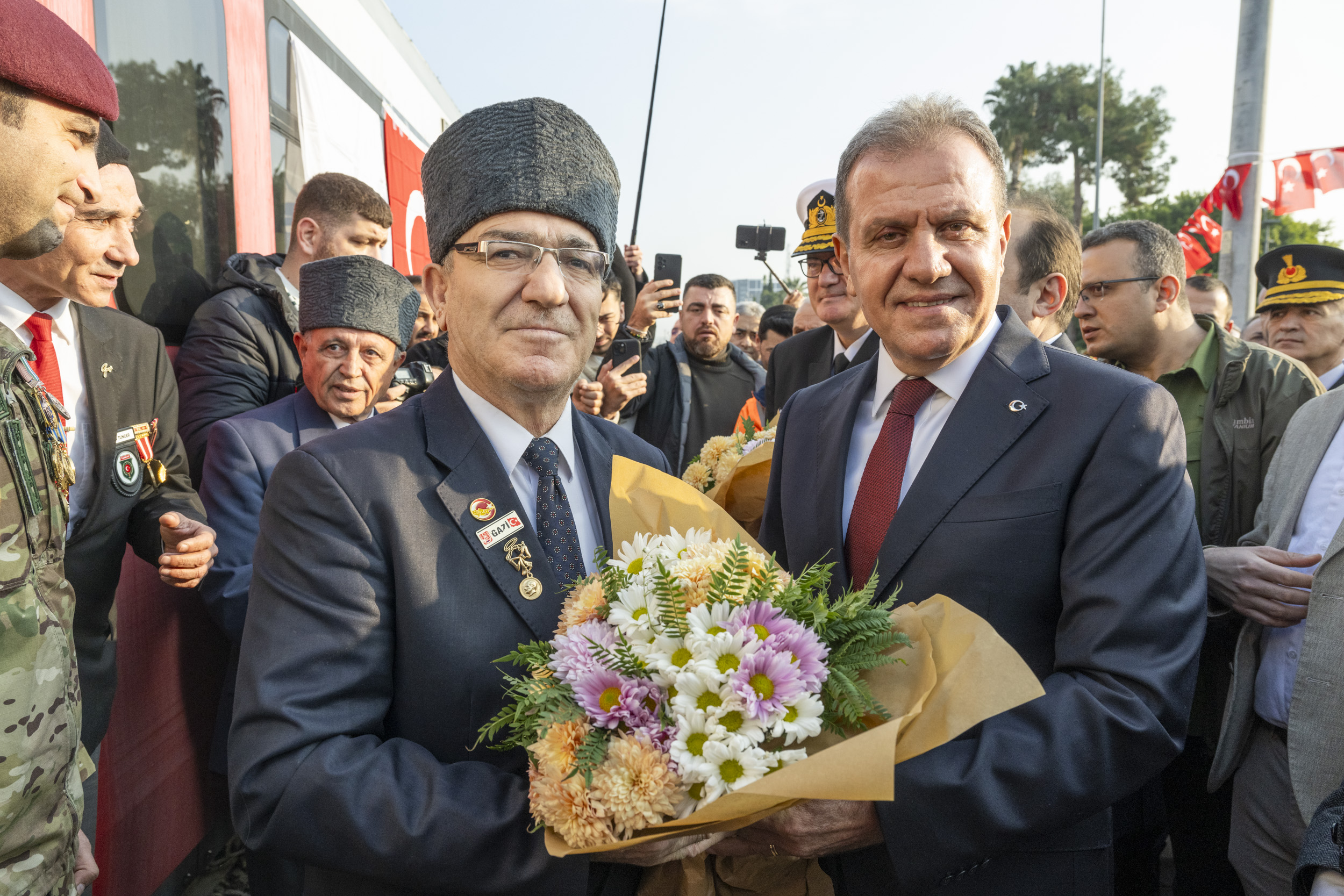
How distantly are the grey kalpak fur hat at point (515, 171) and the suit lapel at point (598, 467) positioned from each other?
17.6 inches

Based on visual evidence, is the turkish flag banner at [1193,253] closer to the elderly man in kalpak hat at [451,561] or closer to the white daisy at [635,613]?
the elderly man in kalpak hat at [451,561]

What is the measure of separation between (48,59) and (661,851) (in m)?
1.82

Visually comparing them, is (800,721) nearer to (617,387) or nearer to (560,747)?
(560,747)

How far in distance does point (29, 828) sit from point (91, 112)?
4.48 feet

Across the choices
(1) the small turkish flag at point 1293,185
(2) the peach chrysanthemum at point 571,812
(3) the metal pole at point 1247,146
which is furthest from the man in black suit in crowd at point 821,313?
(1) the small turkish flag at point 1293,185

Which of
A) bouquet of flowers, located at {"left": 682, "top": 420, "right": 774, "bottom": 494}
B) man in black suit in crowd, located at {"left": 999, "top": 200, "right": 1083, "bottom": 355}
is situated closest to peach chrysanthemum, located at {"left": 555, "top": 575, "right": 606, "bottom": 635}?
bouquet of flowers, located at {"left": 682, "top": 420, "right": 774, "bottom": 494}

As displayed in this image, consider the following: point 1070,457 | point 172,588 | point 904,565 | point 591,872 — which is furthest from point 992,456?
point 172,588

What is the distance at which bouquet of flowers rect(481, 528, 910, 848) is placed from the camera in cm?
125

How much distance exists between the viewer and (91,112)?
1689 millimetres

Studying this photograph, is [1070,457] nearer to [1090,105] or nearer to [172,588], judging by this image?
[172,588]

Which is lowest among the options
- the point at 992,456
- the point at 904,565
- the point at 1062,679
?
the point at 1062,679

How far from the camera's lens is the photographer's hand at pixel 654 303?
539 cm

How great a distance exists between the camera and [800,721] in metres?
1.27

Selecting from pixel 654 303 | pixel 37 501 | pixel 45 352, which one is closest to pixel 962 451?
pixel 37 501
